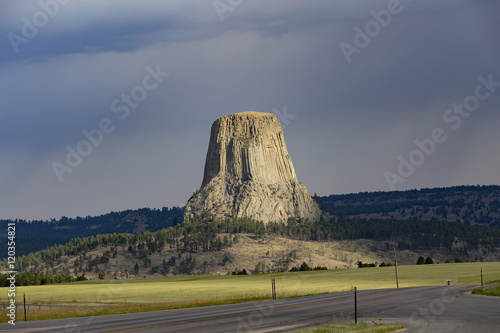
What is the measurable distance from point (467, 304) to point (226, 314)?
1606cm

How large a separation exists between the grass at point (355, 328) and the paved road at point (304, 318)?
102 centimetres

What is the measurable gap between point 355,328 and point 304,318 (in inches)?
281

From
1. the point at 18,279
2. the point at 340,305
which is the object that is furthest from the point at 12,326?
the point at 18,279

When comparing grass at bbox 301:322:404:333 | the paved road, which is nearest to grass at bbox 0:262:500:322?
the paved road

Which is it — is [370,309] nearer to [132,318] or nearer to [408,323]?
[408,323]

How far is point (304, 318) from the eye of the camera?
42.1 meters

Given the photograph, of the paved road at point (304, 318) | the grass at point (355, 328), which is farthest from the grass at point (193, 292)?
the grass at point (355, 328)

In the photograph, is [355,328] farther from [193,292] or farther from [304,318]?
[193,292]

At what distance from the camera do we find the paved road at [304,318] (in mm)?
37000

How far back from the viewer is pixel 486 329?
3438 centimetres

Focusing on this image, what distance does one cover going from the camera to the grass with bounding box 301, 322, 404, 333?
3428 centimetres

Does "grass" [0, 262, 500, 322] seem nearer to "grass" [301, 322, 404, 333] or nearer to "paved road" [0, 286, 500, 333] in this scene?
"paved road" [0, 286, 500, 333]

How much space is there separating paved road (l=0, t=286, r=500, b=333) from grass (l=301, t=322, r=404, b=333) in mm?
1021

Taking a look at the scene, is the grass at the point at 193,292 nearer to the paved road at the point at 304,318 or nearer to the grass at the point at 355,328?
the paved road at the point at 304,318
